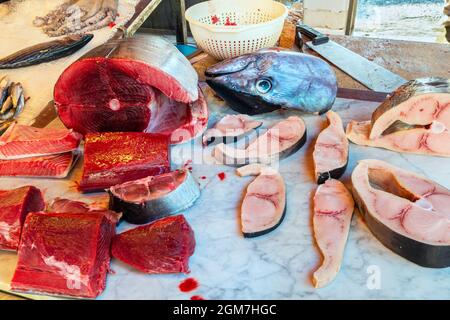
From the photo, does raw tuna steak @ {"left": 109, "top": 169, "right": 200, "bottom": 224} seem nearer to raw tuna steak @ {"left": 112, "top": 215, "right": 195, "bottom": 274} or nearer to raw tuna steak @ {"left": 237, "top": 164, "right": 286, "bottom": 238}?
raw tuna steak @ {"left": 112, "top": 215, "right": 195, "bottom": 274}

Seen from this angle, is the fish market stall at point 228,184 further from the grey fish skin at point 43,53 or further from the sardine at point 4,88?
the grey fish skin at point 43,53

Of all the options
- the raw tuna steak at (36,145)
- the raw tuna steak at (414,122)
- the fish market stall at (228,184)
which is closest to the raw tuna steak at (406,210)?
the fish market stall at (228,184)

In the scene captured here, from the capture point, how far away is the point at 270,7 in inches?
135

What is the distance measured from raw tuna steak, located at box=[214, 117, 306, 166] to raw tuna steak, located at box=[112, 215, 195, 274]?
0.60 metres

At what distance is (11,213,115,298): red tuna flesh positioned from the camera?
1.70 meters

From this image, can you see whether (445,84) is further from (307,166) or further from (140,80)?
(140,80)

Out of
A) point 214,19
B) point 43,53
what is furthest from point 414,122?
point 43,53

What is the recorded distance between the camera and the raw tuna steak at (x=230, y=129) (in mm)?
2527

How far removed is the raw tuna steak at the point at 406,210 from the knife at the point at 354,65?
1.02m

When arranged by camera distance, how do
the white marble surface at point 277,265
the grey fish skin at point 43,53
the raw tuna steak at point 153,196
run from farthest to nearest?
the grey fish skin at point 43,53, the raw tuna steak at point 153,196, the white marble surface at point 277,265

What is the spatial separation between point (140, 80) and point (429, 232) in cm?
155

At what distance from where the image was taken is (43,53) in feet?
12.6

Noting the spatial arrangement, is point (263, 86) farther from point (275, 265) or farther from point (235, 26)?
point (275, 265)
